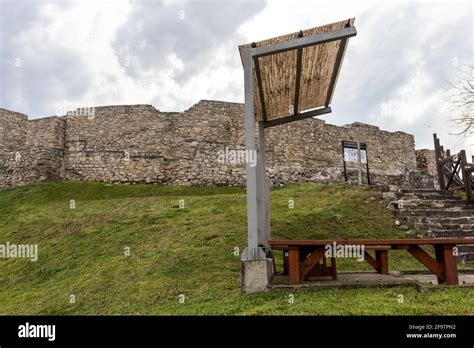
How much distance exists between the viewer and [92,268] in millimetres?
9031

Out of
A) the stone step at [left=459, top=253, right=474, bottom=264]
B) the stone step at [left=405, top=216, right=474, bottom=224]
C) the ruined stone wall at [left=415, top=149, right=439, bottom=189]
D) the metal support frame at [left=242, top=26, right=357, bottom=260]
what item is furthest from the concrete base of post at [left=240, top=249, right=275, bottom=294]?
the ruined stone wall at [left=415, top=149, right=439, bottom=189]

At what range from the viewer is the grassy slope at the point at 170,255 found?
19.1ft

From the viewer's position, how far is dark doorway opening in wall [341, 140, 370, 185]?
19969 millimetres

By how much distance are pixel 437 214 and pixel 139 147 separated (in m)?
13.2

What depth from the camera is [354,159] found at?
2236 centimetres

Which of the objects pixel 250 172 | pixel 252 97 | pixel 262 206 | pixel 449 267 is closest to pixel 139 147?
pixel 262 206

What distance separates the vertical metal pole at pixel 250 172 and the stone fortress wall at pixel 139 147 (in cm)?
1337

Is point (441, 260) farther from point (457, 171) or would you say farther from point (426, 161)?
point (426, 161)

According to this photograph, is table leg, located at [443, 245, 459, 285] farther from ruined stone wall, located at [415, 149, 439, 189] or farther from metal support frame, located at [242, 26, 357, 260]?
ruined stone wall, located at [415, 149, 439, 189]

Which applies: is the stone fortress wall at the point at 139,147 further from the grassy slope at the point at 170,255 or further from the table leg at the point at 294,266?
the table leg at the point at 294,266

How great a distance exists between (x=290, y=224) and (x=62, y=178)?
42.2ft

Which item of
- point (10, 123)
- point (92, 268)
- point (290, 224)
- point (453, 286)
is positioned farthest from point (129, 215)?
point (10, 123)

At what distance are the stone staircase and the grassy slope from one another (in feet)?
1.79

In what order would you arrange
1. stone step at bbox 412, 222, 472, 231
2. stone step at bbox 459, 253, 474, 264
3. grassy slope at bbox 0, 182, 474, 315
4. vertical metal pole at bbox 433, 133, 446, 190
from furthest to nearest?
1. vertical metal pole at bbox 433, 133, 446, 190
2. stone step at bbox 412, 222, 472, 231
3. stone step at bbox 459, 253, 474, 264
4. grassy slope at bbox 0, 182, 474, 315
